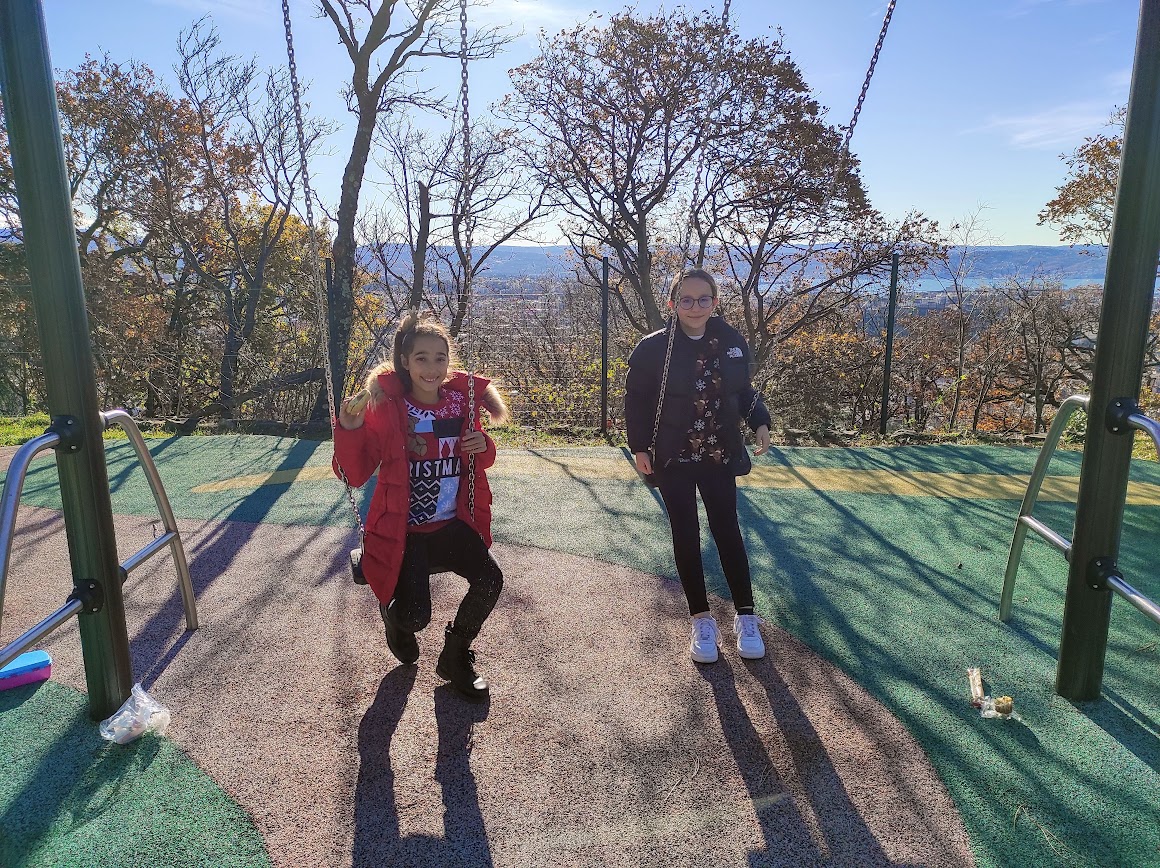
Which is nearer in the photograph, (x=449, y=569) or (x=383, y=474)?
(x=383, y=474)

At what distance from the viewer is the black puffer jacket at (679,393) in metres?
2.81

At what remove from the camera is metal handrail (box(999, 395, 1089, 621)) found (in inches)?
98.9

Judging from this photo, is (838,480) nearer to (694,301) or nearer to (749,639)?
(749,639)

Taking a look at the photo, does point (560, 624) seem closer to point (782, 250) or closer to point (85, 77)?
point (782, 250)

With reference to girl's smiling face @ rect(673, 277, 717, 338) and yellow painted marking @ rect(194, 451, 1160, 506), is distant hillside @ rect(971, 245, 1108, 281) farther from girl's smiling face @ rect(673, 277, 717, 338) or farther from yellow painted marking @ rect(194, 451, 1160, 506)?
girl's smiling face @ rect(673, 277, 717, 338)

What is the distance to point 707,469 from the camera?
9.26ft

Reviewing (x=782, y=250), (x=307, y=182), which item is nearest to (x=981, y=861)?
(x=307, y=182)

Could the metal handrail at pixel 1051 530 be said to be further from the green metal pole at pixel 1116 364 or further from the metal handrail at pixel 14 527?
the metal handrail at pixel 14 527

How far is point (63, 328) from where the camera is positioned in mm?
2170

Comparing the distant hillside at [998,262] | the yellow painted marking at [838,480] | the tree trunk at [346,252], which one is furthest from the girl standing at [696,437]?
the distant hillside at [998,262]

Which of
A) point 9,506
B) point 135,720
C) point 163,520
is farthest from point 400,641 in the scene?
point 9,506

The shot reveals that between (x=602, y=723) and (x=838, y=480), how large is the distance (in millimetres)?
3607

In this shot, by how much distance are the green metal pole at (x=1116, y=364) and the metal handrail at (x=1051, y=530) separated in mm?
82

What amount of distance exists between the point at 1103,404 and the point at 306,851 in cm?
257
